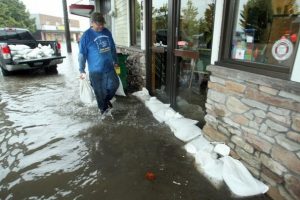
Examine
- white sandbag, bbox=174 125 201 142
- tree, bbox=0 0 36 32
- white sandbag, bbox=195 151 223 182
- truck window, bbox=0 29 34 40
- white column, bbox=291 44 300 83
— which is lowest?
white sandbag, bbox=195 151 223 182

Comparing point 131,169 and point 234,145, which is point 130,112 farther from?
point 234,145

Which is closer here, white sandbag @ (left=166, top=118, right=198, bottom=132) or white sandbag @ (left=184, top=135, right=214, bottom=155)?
white sandbag @ (left=184, top=135, right=214, bottom=155)

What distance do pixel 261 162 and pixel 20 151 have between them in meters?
2.89

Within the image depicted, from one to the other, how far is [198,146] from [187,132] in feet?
1.08

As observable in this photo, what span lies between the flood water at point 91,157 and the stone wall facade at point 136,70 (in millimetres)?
933

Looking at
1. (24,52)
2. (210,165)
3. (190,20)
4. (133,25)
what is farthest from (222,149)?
(24,52)

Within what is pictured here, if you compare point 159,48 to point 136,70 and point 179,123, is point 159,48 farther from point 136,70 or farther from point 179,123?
point 179,123

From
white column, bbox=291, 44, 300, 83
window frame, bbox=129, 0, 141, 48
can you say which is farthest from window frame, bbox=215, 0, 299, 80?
window frame, bbox=129, 0, 141, 48

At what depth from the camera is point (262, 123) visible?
210 cm

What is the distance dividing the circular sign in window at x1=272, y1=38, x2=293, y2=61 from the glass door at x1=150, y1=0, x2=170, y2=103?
2.28 metres

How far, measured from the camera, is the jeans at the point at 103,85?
3791 millimetres

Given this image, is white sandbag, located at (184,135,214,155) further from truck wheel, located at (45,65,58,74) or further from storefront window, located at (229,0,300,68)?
truck wheel, located at (45,65,58,74)

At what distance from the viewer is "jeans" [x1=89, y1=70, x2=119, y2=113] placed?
3791 millimetres

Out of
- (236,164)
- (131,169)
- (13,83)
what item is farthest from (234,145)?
(13,83)
